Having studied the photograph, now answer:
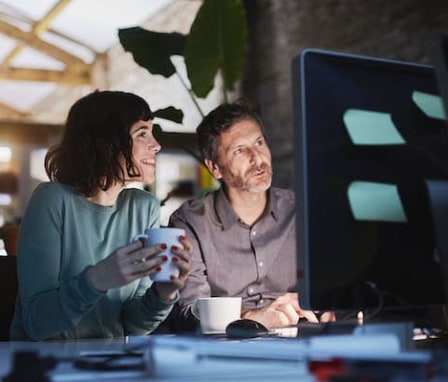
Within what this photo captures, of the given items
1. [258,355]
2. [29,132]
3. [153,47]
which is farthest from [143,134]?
[29,132]

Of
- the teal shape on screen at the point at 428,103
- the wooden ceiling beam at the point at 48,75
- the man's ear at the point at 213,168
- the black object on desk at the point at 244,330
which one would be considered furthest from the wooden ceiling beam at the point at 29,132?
the teal shape on screen at the point at 428,103

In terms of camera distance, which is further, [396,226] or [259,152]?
[259,152]

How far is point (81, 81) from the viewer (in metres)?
8.30

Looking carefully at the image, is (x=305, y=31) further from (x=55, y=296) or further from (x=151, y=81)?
(x=55, y=296)

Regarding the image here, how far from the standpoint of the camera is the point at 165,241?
1221 millimetres

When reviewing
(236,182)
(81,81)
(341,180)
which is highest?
(81,81)

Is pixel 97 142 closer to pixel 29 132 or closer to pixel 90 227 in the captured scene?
pixel 90 227

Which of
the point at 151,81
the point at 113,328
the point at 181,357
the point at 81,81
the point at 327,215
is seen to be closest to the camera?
the point at 181,357

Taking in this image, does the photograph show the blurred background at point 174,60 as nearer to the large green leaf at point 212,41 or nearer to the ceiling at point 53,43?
the ceiling at point 53,43

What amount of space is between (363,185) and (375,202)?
3cm

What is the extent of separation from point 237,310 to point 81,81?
23.7 feet

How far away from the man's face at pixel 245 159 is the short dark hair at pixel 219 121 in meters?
0.02

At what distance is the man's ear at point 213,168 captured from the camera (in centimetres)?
227

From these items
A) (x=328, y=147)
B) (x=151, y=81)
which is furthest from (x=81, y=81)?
(x=328, y=147)
